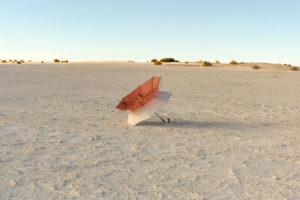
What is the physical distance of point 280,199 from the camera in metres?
2.31

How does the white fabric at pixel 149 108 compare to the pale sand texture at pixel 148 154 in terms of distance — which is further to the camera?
the white fabric at pixel 149 108

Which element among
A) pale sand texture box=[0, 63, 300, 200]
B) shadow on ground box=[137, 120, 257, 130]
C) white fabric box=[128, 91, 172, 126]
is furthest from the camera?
shadow on ground box=[137, 120, 257, 130]

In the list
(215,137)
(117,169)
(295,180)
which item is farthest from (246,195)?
(215,137)

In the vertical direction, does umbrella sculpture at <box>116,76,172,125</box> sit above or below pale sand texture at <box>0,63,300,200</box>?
above

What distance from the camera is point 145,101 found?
4.60 metres

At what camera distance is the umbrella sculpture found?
4465mm

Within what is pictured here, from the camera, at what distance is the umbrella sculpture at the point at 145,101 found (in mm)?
4465

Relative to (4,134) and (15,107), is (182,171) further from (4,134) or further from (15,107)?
(15,107)

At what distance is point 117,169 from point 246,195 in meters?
1.09

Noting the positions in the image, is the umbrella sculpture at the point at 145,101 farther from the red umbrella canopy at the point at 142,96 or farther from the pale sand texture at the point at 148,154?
the pale sand texture at the point at 148,154

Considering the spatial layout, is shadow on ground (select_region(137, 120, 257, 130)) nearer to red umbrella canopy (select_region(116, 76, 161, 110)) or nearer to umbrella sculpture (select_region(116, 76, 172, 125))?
umbrella sculpture (select_region(116, 76, 172, 125))

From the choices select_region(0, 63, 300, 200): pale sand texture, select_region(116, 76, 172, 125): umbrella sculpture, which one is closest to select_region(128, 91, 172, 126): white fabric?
select_region(116, 76, 172, 125): umbrella sculpture

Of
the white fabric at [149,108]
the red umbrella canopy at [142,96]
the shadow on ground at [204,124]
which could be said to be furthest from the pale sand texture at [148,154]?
the red umbrella canopy at [142,96]

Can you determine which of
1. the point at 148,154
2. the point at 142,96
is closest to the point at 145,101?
the point at 142,96
